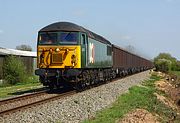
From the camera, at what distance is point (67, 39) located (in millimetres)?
20844

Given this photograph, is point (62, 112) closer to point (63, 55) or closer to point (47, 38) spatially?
point (63, 55)

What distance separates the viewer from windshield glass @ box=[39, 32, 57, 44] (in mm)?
20875

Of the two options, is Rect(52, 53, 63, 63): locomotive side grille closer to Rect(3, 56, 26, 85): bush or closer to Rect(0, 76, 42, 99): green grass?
Rect(0, 76, 42, 99): green grass

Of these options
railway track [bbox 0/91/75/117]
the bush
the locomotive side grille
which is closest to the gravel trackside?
railway track [bbox 0/91/75/117]

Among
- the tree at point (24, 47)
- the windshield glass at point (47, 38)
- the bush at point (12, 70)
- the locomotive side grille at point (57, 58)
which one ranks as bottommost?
the bush at point (12, 70)

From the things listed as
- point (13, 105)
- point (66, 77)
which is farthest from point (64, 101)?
point (66, 77)

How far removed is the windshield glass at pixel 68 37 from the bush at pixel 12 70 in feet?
55.1

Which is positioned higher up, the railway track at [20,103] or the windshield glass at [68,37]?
the windshield glass at [68,37]

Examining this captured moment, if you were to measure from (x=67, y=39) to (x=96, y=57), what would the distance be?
5080 mm

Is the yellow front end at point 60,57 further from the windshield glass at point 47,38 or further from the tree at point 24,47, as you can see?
the tree at point 24,47

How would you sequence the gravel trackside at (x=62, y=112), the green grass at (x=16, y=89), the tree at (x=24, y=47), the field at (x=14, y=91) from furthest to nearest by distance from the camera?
the tree at (x=24, y=47)
the green grass at (x=16, y=89)
the field at (x=14, y=91)
the gravel trackside at (x=62, y=112)

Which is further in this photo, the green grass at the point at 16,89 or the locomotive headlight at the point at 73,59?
→ the green grass at the point at 16,89

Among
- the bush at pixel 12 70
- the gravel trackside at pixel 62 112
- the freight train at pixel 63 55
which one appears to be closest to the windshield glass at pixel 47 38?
the freight train at pixel 63 55

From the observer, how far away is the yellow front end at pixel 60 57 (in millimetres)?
20297
